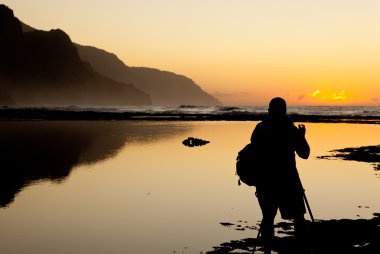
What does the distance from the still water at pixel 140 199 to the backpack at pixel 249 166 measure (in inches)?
62.4

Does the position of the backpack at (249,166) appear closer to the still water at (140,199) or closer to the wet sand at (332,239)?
the wet sand at (332,239)

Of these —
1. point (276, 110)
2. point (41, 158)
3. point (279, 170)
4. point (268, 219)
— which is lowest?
point (41, 158)

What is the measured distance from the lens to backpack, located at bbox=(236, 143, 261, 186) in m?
7.76

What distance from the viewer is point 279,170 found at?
767cm

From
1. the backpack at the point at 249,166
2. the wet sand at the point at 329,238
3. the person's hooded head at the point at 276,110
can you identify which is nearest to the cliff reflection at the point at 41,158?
the wet sand at the point at 329,238

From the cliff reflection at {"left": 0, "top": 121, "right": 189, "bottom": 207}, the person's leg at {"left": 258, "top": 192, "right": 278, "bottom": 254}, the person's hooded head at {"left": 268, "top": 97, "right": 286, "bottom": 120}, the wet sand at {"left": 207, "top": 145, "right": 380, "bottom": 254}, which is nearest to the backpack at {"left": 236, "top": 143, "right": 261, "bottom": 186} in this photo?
the person's leg at {"left": 258, "top": 192, "right": 278, "bottom": 254}

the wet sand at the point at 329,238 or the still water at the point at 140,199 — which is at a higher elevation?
the still water at the point at 140,199

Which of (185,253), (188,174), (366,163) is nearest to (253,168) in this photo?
(185,253)

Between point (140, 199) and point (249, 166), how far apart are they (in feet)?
18.5

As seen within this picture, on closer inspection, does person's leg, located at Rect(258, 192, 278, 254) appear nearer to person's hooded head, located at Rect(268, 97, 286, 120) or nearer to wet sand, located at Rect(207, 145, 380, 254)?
wet sand, located at Rect(207, 145, 380, 254)

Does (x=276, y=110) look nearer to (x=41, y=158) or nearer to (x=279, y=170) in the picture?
(x=279, y=170)

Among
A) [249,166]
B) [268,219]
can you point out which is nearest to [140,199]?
[249,166]

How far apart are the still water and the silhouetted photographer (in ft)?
4.99

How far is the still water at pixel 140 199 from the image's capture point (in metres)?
9.19
